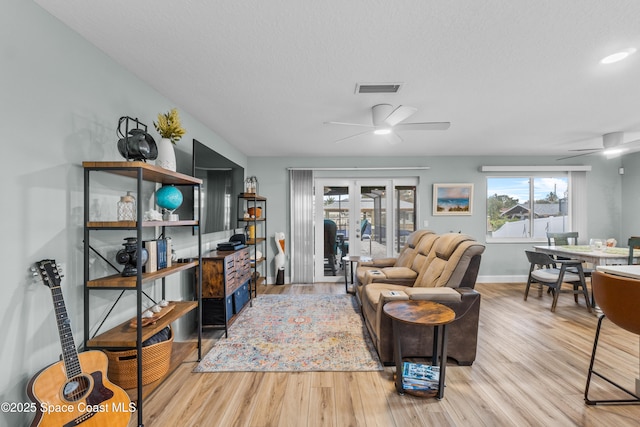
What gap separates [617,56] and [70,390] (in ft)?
12.6

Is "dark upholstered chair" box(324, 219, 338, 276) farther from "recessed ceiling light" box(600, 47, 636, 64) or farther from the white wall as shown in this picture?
"recessed ceiling light" box(600, 47, 636, 64)

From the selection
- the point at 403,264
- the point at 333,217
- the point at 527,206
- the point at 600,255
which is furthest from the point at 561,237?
the point at 333,217

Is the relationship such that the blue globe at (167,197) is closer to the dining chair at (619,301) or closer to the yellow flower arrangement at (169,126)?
the yellow flower arrangement at (169,126)

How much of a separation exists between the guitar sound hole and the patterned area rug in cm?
99

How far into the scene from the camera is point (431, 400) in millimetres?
1931

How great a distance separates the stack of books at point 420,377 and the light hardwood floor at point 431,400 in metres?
0.09

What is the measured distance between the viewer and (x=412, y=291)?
2402mm

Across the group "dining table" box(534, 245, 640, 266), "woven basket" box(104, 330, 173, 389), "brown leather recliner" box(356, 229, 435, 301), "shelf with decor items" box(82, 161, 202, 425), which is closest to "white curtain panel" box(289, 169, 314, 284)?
"brown leather recliner" box(356, 229, 435, 301)

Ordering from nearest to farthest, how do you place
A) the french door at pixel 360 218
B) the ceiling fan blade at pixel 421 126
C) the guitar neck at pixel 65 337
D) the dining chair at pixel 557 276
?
the guitar neck at pixel 65 337 < the ceiling fan blade at pixel 421 126 < the dining chair at pixel 557 276 < the french door at pixel 360 218

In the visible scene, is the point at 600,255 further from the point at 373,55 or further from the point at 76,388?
the point at 76,388

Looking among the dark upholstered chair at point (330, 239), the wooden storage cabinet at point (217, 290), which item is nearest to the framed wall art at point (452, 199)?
the dark upholstered chair at point (330, 239)

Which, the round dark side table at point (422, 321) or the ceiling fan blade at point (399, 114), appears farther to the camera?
the ceiling fan blade at point (399, 114)

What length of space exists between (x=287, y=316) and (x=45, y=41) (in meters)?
3.17

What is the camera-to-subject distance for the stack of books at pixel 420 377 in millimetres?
1972
